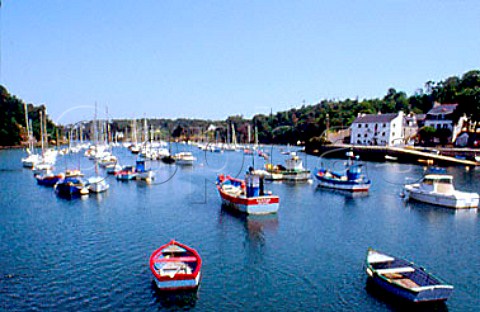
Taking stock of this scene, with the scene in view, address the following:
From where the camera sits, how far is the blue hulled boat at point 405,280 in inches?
760

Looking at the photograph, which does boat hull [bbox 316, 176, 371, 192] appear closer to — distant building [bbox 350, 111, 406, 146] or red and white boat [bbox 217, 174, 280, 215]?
red and white boat [bbox 217, 174, 280, 215]

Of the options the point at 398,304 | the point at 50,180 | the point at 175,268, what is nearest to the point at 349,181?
the point at 398,304

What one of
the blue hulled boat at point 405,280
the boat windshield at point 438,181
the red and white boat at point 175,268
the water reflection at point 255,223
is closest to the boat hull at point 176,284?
the red and white boat at point 175,268

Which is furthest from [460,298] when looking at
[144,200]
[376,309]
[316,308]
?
[144,200]

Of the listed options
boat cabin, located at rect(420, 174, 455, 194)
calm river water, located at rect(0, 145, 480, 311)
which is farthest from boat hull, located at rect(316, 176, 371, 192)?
boat cabin, located at rect(420, 174, 455, 194)

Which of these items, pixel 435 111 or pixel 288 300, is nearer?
pixel 288 300

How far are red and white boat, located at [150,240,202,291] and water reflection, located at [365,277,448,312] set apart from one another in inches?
410

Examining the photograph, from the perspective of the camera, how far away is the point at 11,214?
1670 inches

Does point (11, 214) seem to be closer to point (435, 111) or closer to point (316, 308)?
point (316, 308)

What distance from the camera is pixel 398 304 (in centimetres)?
1984

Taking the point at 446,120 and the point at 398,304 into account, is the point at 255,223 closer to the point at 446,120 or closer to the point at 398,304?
the point at 398,304

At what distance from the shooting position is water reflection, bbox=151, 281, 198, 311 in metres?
20.2

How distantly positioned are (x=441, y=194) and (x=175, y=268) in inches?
1366

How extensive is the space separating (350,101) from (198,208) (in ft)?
535
